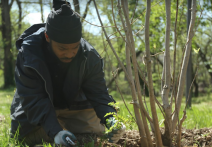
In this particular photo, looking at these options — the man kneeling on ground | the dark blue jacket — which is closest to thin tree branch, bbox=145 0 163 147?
the man kneeling on ground

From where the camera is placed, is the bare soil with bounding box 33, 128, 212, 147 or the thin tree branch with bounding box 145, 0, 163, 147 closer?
the thin tree branch with bounding box 145, 0, 163, 147

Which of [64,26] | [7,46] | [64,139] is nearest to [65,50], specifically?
[64,26]

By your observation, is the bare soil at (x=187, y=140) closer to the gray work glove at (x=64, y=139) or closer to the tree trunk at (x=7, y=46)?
the gray work glove at (x=64, y=139)

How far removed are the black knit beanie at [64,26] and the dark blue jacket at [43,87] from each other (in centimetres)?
28

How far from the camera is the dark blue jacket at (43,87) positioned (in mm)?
2137

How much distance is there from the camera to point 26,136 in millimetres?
2561

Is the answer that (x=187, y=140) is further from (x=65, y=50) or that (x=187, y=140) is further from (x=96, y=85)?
(x=65, y=50)

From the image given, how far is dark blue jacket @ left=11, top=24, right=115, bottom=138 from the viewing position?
2.14 m

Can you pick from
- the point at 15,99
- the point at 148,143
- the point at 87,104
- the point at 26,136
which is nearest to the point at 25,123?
the point at 26,136

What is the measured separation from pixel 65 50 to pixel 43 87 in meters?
0.42

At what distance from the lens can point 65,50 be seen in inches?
86.6

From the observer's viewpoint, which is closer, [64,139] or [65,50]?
[64,139]

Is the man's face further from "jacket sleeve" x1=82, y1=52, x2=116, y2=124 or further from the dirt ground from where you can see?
the dirt ground

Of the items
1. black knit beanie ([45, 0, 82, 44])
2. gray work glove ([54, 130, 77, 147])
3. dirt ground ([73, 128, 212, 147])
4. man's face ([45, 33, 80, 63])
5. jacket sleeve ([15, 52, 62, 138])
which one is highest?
black knit beanie ([45, 0, 82, 44])
